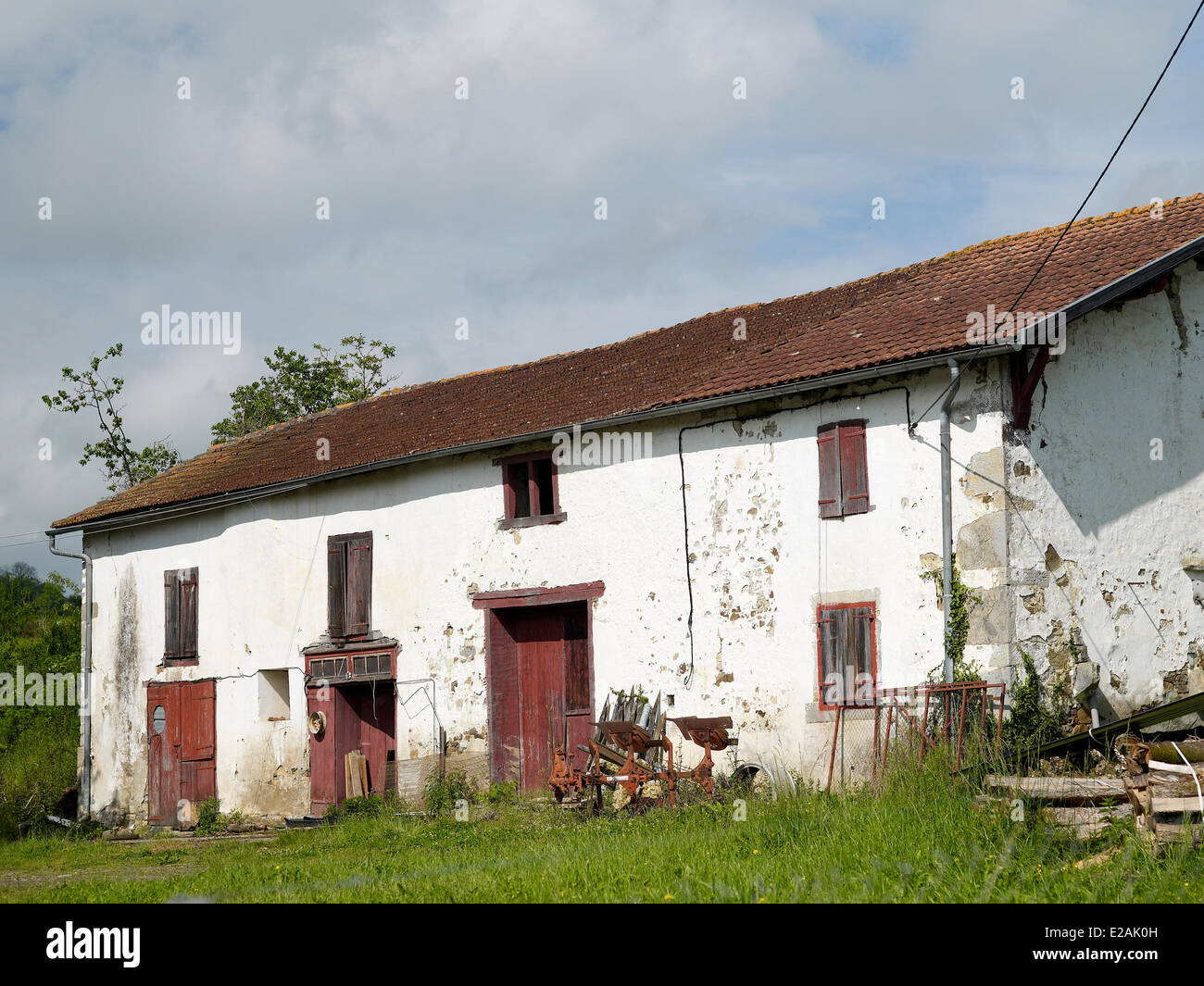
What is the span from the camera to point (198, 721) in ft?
61.9

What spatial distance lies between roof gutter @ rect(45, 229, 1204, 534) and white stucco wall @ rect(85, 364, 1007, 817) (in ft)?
0.87

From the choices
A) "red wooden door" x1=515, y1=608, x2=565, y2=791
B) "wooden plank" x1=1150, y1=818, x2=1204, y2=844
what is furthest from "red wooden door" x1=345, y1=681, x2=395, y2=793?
"wooden plank" x1=1150, y1=818, x2=1204, y2=844

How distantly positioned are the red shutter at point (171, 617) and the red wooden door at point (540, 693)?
655cm

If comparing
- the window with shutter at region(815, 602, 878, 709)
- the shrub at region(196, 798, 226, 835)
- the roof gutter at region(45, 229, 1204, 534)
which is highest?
the roof gutter at region(45, 229, 1204, 534)

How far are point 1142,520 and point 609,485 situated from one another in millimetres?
5778

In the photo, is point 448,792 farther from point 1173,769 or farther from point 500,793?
point 1173,769

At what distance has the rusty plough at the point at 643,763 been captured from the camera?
41.6ft

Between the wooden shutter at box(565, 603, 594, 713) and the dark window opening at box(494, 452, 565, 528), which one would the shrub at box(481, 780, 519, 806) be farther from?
the dark window opening at box(494, 452, 565, 528)

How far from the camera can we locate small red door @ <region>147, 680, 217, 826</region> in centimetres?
1870

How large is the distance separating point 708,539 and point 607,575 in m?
1.49
